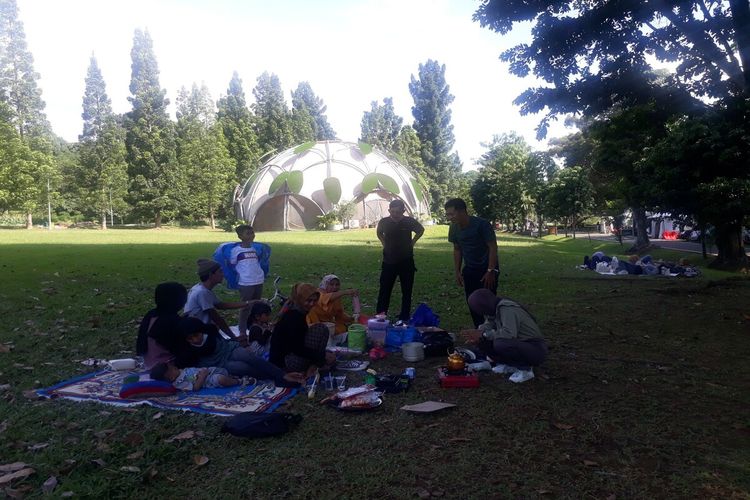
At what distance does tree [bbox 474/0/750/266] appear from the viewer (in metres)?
8.42

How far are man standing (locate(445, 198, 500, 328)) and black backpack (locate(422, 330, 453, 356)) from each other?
56 centimetres

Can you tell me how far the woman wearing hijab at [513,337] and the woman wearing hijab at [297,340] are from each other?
173 cm

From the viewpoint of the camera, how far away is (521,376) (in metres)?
5.45

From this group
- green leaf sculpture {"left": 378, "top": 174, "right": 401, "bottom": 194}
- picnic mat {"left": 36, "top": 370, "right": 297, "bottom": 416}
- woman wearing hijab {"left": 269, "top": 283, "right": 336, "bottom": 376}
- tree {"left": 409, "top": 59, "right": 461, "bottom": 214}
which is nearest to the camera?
picnic mat {"left": 36, "top": 370, "right": 297, "bottom": 416}

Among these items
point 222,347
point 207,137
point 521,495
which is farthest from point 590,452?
point 207,137

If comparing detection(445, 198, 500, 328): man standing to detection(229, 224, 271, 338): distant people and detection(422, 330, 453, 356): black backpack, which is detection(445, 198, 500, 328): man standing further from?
detection(229, 224, 271, 338): distant people

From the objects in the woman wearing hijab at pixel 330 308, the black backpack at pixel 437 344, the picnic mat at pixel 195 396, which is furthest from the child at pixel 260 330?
the black backpack at pixel 437 344

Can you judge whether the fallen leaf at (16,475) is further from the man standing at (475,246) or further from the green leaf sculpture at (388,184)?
the green leaf sculpture at (388,184)

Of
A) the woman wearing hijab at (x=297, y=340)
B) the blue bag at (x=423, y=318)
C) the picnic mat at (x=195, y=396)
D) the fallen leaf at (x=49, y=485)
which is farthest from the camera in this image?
the blue bag at (x=423, y=318)

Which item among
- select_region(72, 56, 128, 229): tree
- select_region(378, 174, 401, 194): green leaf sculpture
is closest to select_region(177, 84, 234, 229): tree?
select_region(72, 56, 128, 229): tree

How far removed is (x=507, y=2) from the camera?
844 centimetres

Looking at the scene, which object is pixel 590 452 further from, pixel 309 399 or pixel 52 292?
pixel 52 292

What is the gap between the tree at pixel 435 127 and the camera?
6456cm

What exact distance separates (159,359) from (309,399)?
161 cm
